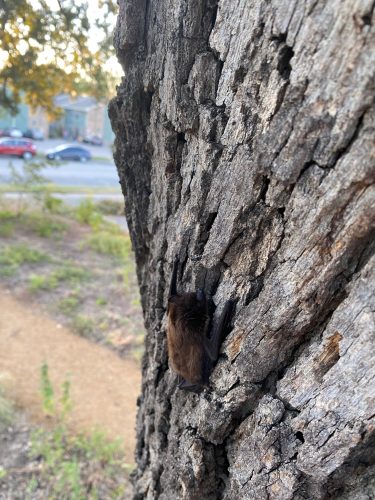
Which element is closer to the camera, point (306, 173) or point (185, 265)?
point (306, 173)

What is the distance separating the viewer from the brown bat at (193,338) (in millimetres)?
2652

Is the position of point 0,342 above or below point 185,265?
below

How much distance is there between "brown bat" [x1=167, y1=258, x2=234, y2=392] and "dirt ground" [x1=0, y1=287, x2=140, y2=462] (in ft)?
16.7

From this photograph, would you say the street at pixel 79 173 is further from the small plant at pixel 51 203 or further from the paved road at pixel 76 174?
the small plant at pixel 51 203

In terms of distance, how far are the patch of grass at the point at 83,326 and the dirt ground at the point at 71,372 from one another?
16 centimetres

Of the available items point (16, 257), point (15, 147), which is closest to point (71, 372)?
point (16, 257)

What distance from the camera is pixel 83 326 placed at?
10.1 meters

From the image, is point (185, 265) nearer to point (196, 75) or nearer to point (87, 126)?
point (196, 75)

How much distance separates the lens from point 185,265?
9.43 feet

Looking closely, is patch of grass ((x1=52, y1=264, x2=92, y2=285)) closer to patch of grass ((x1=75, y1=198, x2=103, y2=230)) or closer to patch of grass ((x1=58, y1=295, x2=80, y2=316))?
patch of grass ((x1=58, y1=295, x2=80, y2=316))

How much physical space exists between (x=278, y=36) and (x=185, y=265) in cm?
160

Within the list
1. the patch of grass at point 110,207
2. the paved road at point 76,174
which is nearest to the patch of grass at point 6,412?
the patch of grass at point 110,207

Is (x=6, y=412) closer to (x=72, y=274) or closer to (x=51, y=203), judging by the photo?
(x=72, y=274)

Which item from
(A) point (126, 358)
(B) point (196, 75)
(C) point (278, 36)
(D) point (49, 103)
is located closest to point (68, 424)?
(A) point (126, 358)
